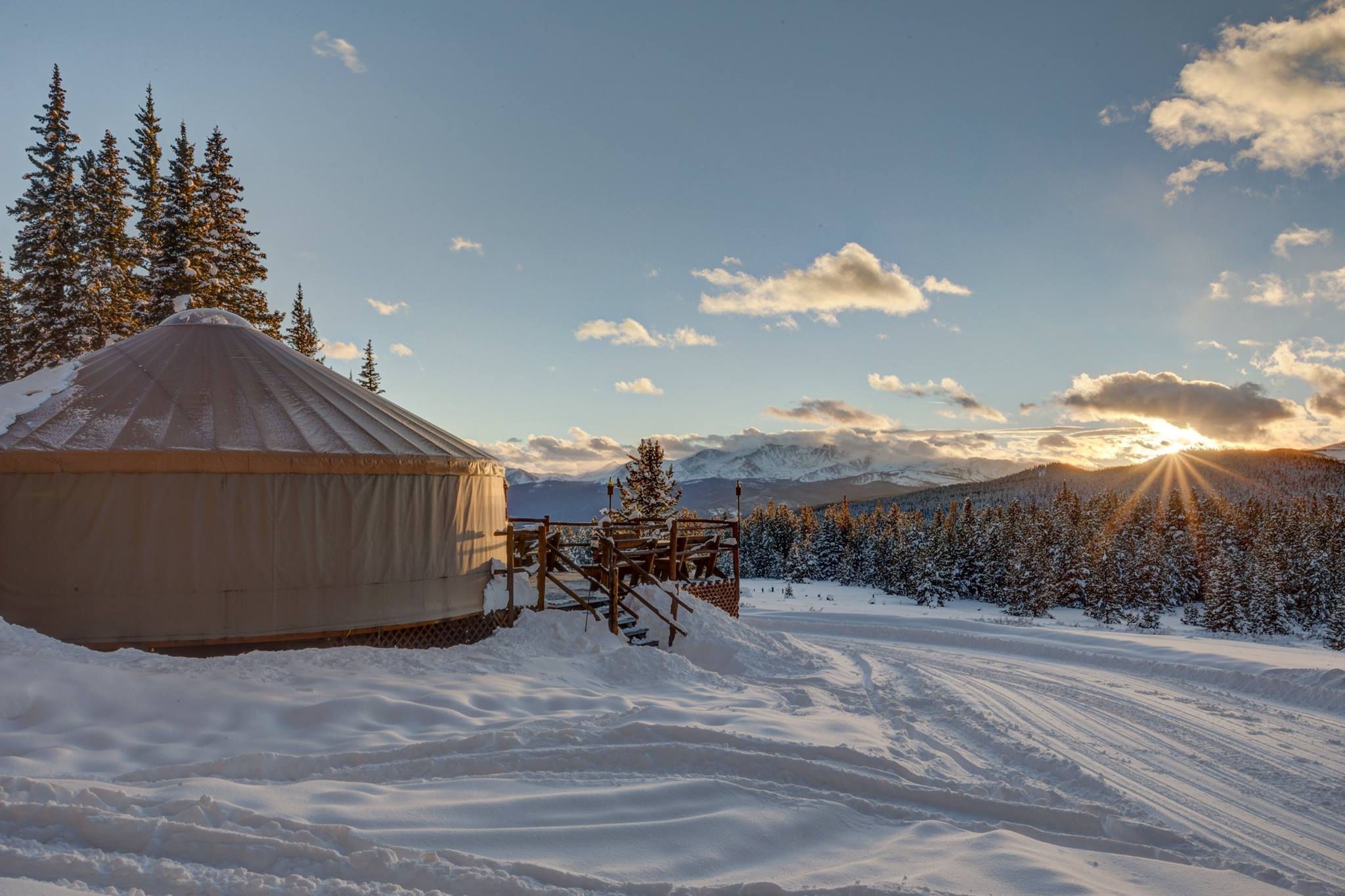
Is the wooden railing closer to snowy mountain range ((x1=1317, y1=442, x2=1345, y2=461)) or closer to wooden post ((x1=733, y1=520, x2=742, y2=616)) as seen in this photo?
wooden post ((x1=733, y1=520, x2=742, y2=616))

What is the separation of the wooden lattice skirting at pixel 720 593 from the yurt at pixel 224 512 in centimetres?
407

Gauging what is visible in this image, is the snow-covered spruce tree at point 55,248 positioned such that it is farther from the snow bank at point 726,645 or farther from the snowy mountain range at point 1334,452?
the snowy mountain range at point 1334,452

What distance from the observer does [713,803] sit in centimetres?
419

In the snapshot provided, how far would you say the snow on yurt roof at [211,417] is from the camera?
665cm

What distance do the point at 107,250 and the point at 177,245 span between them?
153 inches

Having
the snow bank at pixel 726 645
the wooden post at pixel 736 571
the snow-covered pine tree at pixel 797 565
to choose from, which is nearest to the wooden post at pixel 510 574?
the snow bank at pixel 726 645

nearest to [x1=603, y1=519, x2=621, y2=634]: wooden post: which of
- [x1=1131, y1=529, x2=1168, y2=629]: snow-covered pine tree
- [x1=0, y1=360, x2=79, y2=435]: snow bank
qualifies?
[x1=0, y1=360, x2=79, y2=435]: snow bank

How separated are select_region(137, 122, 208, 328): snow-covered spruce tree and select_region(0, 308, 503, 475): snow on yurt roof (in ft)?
33.9

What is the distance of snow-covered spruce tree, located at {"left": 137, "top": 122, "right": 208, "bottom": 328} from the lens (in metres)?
17.3

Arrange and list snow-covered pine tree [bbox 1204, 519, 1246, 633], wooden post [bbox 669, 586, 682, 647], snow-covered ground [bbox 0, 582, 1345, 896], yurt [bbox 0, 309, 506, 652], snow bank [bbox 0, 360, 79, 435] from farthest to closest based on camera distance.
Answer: snow-covered pine tree [bbox 1204, 519, 1246, 633], wooden post [bbox 669, 586, 682, 647], snow bank [bbox 0, 360, 79, 435], yurt [bbox 0, 309, 506, 652], snow-covered ground [bbox 0, 582, 1345, 896]

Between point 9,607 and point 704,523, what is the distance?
9047mm

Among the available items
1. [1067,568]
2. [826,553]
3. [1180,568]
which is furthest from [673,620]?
[826,553]

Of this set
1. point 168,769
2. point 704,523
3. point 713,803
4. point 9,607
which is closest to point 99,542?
point 9,607

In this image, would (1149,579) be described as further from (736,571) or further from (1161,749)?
(1161,749)
